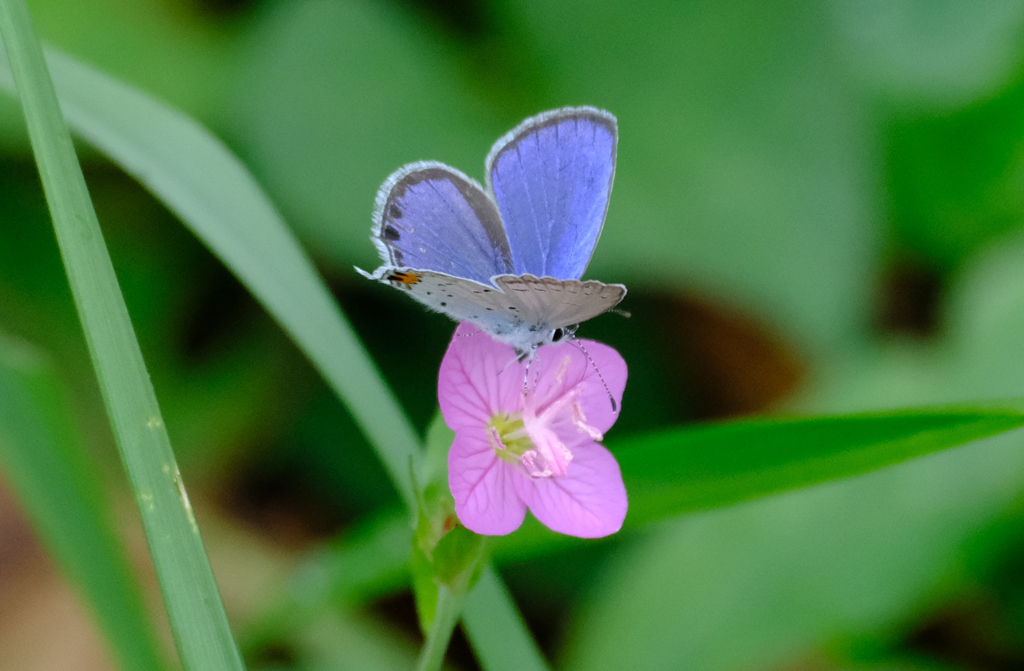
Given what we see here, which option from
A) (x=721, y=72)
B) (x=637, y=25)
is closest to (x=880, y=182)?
(x=721, y=72)

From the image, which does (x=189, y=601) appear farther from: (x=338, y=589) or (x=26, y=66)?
(x=338, y=589)

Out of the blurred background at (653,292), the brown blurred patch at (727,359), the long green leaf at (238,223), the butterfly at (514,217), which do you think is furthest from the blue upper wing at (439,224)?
the brown blurred patch at (727,359)

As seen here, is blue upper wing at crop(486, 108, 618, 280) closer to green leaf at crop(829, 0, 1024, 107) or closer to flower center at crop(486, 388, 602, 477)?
flower center at crop(486, 388, 602, 477)

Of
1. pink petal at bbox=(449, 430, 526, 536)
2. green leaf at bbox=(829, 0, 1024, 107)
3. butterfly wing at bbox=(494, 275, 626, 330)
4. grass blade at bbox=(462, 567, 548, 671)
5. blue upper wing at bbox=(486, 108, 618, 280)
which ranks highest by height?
green leaf at bbox=(829, 0, 1024, 107)

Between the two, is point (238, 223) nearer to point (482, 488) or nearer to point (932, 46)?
point (482, 488)

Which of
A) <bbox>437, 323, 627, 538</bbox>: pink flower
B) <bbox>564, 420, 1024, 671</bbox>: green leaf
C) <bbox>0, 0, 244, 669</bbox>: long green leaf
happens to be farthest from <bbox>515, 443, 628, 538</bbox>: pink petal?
<bbox>564, 420, 1024, 671</bbox>: green leaf

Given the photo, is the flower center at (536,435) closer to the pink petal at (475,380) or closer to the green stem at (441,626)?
the pink petal at (475,380)
